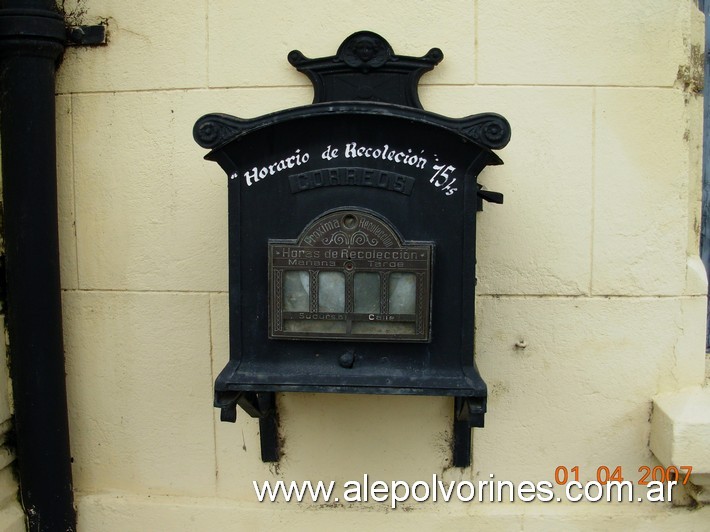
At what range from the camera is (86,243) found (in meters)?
2.70

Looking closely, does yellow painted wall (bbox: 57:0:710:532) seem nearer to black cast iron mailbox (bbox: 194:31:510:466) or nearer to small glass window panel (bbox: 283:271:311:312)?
black cast iron mailbox (bbox: 194:31:510:466)

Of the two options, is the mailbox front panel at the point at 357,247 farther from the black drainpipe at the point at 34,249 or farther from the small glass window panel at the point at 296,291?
the black drainpipe at the point at 34,249

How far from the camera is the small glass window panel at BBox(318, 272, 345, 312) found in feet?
6.98

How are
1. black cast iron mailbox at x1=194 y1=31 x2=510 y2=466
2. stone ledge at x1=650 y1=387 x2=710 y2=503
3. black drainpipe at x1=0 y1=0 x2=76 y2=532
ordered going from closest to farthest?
1. black cast iron mailbox at x1=194 y1=31 x2=510 y2=466
2. stone ledge at x1=650 y1=387 x2=710 y2=503
3. black drainpipe at x1=0 y1=0 x2=76 y2=532

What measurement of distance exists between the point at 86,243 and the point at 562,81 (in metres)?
2.09

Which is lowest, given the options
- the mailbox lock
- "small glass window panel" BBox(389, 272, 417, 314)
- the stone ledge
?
the stone ledge

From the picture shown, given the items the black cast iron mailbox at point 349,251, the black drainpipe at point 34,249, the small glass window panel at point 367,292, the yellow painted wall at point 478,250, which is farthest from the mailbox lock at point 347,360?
the black drainpipe at point 34,249

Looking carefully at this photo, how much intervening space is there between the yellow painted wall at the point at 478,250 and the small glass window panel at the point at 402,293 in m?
0.57

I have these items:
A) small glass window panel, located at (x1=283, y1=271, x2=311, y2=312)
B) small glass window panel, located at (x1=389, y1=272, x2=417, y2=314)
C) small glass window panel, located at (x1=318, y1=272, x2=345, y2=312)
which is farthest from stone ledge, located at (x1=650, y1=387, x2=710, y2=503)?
small glass window panel, located at (x1=283, y1=271, x2=311, y2=312)

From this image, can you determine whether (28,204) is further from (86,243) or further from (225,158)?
(225,158)

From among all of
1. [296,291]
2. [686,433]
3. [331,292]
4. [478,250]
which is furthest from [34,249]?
[686,433]

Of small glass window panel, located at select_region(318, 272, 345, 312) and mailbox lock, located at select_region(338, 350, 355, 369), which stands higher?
small glass window panel, located at select_region(318, 272, 345, 312)

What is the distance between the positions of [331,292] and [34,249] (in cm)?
129

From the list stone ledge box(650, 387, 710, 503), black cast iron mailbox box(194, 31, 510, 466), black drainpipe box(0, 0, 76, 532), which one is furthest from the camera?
black drainpipe box(0, 0, 76, 532)
